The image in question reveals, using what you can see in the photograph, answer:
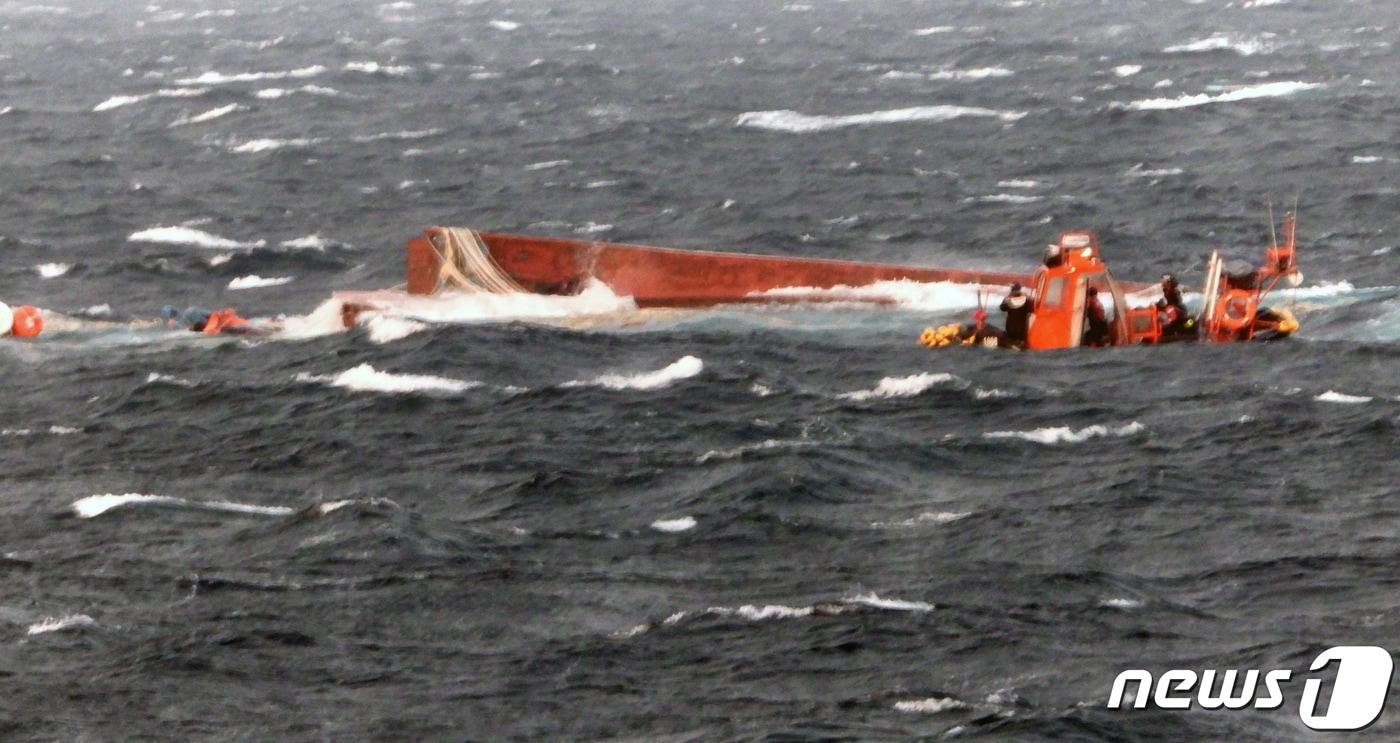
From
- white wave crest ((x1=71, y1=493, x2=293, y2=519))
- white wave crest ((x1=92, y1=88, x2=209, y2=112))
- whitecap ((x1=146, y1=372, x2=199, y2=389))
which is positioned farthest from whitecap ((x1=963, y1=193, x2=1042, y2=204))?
white wave crest ((x1=92, y1=88, x2=209, y2=112))

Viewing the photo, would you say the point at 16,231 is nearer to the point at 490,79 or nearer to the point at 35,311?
the point at 35,311

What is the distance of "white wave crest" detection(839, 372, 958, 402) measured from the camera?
108 ft

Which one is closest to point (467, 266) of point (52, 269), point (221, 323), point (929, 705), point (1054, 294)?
point (221, 323)

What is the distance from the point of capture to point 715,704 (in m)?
20.3

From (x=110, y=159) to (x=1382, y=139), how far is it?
125 feet

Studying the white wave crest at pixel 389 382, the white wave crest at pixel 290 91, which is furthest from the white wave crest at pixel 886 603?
the white wave crest at pixel 290 91

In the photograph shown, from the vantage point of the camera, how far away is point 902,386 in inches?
1304

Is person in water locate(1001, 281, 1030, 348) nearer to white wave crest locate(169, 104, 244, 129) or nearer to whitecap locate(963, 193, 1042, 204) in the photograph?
whitecap locate(963, 193, 1042, 204)

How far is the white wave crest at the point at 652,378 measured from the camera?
1352 inches

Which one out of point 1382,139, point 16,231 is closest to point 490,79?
point 16,231

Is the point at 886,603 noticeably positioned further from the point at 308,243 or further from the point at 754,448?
the point at 308,243

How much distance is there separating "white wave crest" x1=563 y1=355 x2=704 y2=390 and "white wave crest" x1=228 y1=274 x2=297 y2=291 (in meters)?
17.5

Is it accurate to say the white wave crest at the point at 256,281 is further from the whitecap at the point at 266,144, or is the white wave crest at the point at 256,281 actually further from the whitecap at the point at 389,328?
the whitecap at the point at 266,144

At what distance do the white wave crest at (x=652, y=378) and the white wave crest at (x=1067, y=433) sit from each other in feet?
20.6
